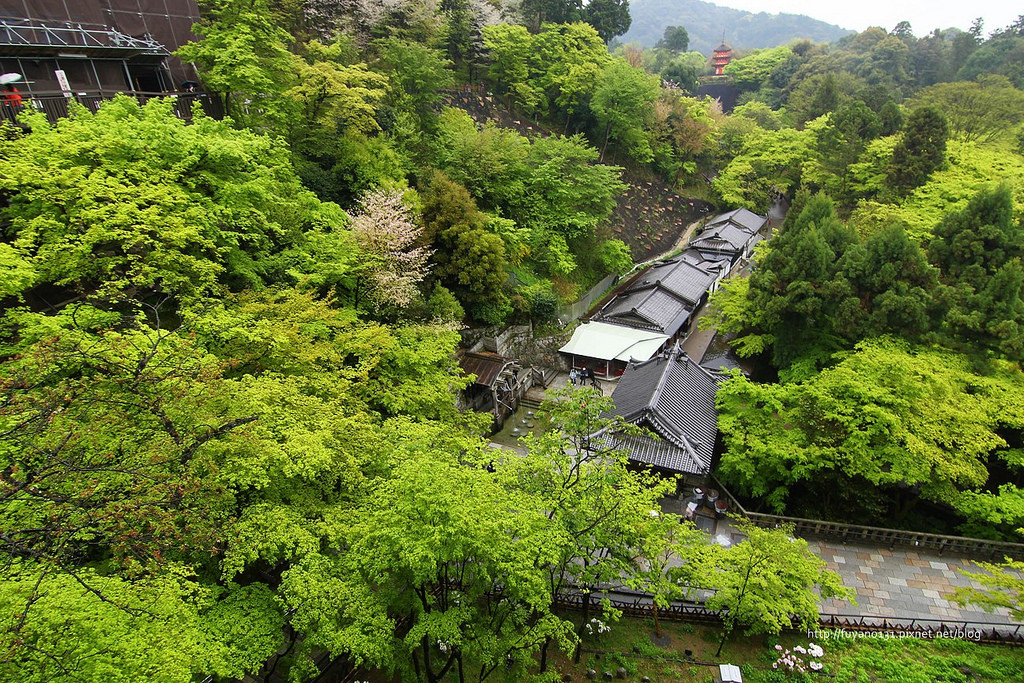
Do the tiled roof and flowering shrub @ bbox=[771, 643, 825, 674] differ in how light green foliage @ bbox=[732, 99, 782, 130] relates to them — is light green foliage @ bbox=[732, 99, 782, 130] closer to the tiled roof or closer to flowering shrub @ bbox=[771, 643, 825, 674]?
the tiled roof

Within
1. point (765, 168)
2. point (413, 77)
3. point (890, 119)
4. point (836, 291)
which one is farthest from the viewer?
point (765, 168)

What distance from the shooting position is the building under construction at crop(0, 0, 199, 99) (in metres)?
17.0

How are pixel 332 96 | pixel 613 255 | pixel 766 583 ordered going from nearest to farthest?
pixel 766 583, pixel 332 96, pixel 613 255

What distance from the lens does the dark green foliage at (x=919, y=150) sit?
29.8 meters

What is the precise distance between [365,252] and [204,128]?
19.6 ft

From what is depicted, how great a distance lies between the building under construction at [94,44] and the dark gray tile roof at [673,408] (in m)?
21.3

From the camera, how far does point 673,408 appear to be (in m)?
18.4

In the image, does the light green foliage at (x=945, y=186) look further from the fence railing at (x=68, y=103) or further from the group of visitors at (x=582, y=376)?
the fence railing at (x=68, y=103)

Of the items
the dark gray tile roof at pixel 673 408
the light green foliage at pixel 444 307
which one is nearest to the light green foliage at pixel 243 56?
the light green foliage at pixel 444 307

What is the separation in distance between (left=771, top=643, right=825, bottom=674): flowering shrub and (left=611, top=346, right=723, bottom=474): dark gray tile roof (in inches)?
210

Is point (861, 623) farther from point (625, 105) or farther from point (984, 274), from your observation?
point (625, 105)

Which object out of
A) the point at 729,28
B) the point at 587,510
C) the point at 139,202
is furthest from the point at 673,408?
the point at 729,28

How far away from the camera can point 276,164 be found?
17.5 metres

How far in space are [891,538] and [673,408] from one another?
24.4 ft
